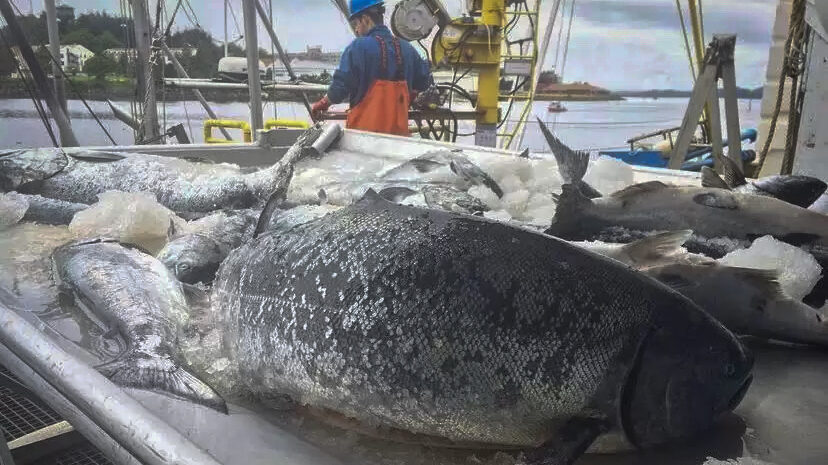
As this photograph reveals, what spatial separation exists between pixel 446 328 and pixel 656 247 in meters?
0.69

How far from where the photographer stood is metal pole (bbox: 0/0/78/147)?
4.41m

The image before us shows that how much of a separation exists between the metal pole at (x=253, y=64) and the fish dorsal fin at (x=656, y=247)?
4.95m

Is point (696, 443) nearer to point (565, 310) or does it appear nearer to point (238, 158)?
point (565, 310)

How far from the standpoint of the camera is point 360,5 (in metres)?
5.38

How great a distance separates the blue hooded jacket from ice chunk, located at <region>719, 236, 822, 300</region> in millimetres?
3974

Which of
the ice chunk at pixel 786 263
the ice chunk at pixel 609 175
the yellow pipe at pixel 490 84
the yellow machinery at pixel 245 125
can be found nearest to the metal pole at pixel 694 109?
the ice chunk at pixel 609 175

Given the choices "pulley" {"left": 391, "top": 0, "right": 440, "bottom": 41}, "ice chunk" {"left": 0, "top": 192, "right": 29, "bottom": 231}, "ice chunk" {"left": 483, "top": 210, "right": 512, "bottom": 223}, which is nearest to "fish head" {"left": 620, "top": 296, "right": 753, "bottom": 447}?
"ice chunk" {"left": 483, "top": 210, "right": 512, "bottom": 223}

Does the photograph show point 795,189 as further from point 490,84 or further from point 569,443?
point 490,84

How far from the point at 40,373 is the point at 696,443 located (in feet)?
4.08

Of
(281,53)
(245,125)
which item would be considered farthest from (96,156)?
(281,53)

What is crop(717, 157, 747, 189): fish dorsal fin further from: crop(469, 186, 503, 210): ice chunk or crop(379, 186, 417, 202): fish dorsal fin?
crop(379, 186, 417, 202): fish dorsal fin

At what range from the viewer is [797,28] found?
430 centimetres

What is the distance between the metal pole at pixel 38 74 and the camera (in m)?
4.41

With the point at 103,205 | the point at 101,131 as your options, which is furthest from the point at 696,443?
the point at 101,131
